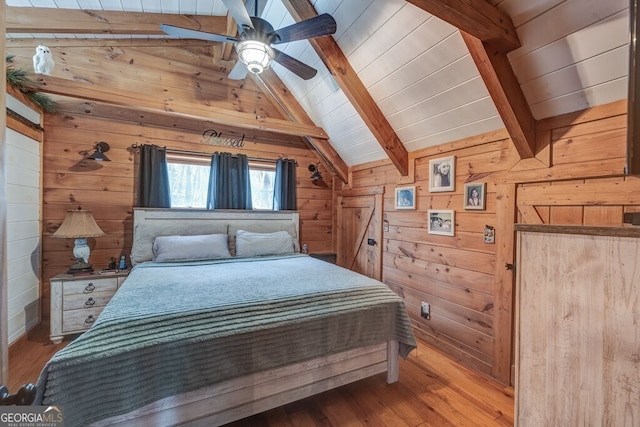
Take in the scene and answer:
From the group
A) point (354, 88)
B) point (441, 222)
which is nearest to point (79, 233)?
point (354, 88)

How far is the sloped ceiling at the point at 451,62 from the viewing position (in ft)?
4.91

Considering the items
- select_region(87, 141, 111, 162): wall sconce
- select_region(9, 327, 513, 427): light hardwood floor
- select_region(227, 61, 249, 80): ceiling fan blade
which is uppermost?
select_region(227, 61, 249, 80): ceiling fan blade

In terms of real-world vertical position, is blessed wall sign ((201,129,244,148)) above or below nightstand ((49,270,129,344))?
above

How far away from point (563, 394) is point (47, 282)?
426 centimetres

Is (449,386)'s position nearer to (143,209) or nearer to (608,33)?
(608,33)

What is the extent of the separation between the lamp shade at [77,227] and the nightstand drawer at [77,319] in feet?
2.37

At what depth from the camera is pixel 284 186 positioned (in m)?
4.01

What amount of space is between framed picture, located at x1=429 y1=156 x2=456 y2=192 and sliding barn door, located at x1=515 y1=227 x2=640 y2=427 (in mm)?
1723

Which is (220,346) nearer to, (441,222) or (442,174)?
(441,222)

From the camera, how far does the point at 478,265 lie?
7.70 ft

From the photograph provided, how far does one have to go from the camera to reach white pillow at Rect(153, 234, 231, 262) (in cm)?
→ 290

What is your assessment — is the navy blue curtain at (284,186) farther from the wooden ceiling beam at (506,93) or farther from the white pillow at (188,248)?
the wooden ceiling beam at (506,93)

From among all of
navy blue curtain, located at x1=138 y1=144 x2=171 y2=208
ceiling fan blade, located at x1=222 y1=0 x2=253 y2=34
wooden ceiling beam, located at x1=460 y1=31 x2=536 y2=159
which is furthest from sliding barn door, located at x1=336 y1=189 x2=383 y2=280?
navy blue curtain, located at x1=138 y1=144 x2=171 y2=208

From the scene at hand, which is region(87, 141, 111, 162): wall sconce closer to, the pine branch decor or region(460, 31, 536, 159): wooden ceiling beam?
the pine branch decor
